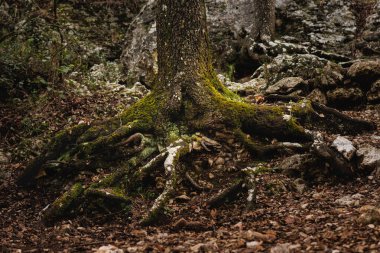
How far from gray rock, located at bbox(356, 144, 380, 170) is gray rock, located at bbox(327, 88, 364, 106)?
2923 mm

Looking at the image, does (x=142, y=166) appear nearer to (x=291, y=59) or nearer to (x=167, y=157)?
(x=167, y=157)

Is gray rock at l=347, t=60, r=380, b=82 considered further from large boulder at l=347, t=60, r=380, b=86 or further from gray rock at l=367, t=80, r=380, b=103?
gray rock at l=367, t=80, r=380, b=103

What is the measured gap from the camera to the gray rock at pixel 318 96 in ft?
25.1

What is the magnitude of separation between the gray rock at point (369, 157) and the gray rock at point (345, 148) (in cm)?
12

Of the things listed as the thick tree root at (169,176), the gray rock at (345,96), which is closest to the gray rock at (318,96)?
the gray rock at (345,96)

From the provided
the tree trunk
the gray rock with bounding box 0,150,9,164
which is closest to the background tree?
the gray rock with bounding box 0,150,9,164

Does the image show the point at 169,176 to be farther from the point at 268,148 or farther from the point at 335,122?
the point at 335,122

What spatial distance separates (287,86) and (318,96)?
81 cm

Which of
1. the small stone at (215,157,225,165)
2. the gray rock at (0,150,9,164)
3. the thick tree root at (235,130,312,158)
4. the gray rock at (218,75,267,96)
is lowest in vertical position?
the gray rock at (0,150,9,164)

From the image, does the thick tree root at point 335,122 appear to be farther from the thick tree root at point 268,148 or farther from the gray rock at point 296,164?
the gray rock at point 296,164

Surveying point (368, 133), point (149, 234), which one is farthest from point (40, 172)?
point (368, 133)

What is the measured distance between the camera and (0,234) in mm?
4410

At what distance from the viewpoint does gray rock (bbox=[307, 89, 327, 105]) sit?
301 inches

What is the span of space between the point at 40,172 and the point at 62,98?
10.5 feet
